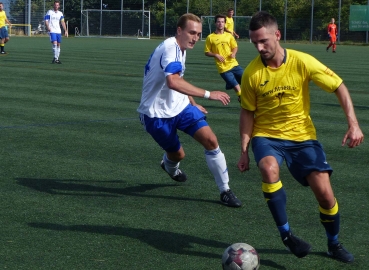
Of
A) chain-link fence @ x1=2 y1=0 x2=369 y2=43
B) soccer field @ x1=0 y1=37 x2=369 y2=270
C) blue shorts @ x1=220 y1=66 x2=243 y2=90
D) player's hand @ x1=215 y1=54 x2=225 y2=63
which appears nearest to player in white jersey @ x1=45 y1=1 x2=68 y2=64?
player's hand @ x1=215 y1=54 x2=225 y2=63

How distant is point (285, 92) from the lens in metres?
5.52

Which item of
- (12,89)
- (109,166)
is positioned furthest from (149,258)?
(12,89)

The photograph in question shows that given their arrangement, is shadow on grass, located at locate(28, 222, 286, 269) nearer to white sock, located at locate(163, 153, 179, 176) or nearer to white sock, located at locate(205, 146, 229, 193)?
white sock, located at locate(205, 146, 229, 193)

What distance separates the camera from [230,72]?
632 inches

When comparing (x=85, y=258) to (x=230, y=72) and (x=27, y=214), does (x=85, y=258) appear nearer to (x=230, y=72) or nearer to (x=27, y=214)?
(x=27, y=214)

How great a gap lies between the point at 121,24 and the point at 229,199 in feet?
193

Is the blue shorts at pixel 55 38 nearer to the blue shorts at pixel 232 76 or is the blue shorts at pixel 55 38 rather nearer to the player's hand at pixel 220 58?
the player's hand at pixel 220 58

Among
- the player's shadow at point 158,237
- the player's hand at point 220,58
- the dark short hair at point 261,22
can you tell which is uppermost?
the dark short hair at point 261,22

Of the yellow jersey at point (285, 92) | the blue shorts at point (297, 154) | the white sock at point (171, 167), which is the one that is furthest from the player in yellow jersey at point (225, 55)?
the blue shorts at point (297, 154)

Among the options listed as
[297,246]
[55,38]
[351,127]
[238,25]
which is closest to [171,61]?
[351,127]

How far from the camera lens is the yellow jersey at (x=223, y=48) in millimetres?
16078

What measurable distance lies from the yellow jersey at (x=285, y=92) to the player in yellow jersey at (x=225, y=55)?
10.2 m

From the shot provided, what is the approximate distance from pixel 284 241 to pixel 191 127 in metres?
2.20

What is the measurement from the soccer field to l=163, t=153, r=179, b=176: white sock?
0.16 m
